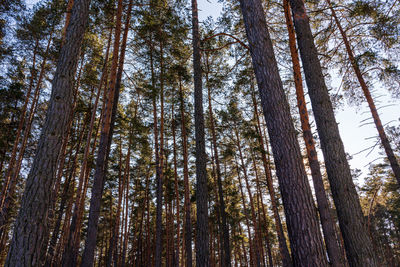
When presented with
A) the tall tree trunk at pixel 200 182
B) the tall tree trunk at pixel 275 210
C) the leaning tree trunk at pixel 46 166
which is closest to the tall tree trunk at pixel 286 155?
the tall tree trunk at pixel 200 182

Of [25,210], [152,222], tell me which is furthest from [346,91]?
[152,222]

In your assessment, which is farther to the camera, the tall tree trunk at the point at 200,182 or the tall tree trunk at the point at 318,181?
the tall tree trunk at the point at 318,181

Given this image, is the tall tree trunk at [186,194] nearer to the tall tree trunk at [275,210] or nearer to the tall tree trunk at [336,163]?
the tall tree trunk at [275,210]

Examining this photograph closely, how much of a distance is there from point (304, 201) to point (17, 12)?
1179 centimetres

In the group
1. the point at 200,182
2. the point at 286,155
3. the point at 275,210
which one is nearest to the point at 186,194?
the point at 275,210

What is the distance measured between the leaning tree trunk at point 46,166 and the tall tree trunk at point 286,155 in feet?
11.5

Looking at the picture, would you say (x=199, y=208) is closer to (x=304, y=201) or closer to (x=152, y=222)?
(x=304, y=201)

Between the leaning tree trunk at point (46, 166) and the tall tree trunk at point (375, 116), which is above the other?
the tall tree trunk at point (375, 116)

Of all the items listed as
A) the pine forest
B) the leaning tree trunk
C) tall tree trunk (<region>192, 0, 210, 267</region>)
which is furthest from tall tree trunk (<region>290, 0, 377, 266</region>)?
the leaning tree trunk

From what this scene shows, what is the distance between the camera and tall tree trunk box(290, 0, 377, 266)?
346 cm

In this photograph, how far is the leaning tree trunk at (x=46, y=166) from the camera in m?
2.94

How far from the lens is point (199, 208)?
16.8 ft

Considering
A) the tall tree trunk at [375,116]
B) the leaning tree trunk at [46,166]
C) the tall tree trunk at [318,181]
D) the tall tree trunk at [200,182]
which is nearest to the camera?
the leaning tree trunk at [46,166]

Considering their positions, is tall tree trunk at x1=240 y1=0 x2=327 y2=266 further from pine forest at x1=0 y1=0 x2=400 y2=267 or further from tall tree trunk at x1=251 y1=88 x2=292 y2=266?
tall tree trunk at x1=251 y1=88 x2=292 y2=266
